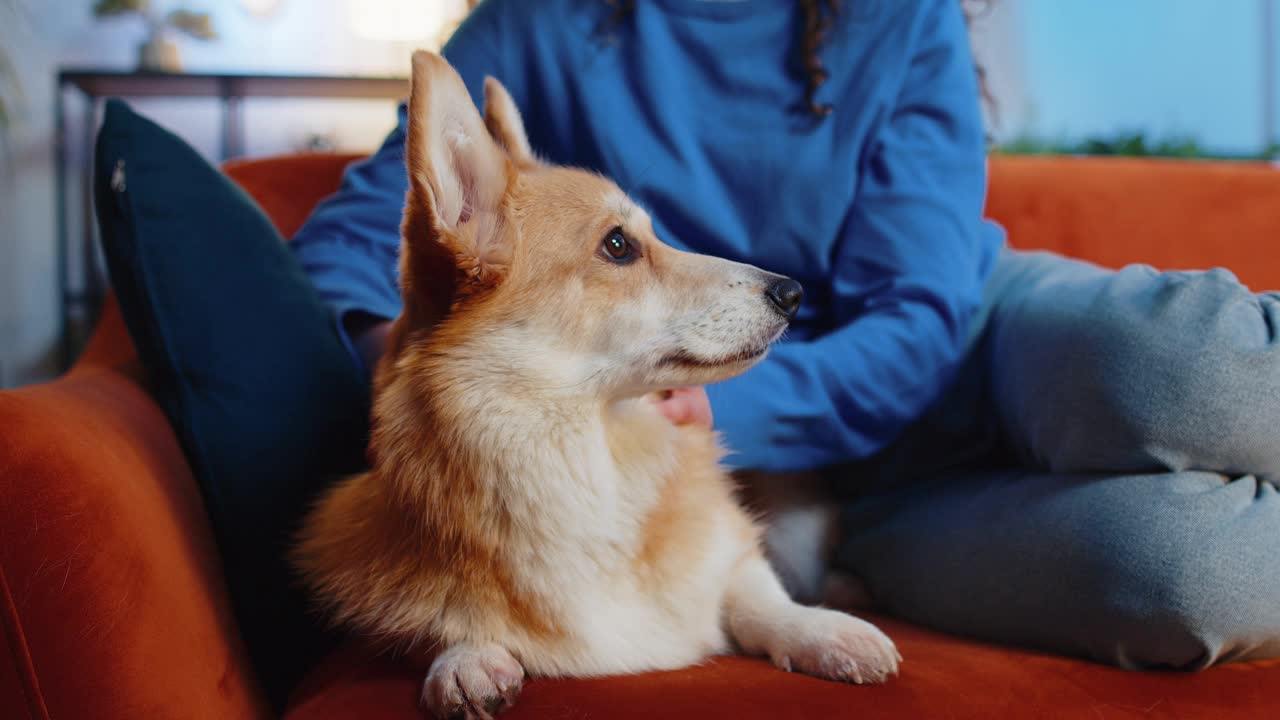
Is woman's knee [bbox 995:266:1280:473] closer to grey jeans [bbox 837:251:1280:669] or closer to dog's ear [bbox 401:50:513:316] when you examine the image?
grey jeans [bbox 837:251:1280:669]

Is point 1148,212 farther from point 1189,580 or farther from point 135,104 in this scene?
point 135,104

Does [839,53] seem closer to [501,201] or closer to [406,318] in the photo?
[501,201]

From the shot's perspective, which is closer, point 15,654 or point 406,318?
point 15,654

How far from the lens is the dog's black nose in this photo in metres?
0.93

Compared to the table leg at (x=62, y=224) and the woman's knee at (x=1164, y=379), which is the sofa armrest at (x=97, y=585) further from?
the table leg at (x=62, y=224)

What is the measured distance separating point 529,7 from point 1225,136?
4580 mm

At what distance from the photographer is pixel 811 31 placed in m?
1.36

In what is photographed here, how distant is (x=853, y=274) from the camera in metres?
1.33

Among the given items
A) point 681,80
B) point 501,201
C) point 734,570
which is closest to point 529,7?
point 681,80

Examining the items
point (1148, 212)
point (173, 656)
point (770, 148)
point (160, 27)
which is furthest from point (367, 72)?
point (173, 656)

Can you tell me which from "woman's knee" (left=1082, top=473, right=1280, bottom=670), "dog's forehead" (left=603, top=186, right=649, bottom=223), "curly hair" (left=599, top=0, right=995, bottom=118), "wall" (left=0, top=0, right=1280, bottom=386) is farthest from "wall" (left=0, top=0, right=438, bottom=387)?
"woman's knee" (left=1082, top=473, right=1280, bottom=670)

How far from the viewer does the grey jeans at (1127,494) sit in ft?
2.79

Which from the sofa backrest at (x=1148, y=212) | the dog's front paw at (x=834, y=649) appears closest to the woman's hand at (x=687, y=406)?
the dog's front paw at (x=834, y=649)

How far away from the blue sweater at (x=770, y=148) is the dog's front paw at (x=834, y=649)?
35cm
